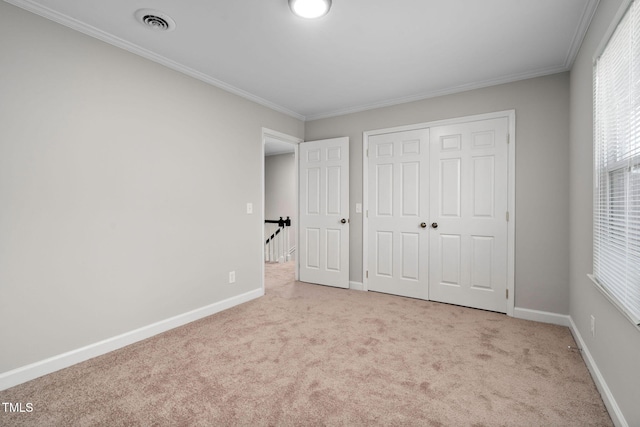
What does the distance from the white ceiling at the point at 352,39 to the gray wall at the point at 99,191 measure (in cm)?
25

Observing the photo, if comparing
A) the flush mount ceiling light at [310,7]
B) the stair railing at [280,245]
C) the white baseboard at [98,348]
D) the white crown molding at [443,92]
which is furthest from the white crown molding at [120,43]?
the stair railing at [280,245]

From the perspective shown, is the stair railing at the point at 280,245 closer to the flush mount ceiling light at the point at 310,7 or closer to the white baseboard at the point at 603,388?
the flush mount ceiling light at the point at 310,7

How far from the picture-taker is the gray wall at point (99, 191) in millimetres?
1974

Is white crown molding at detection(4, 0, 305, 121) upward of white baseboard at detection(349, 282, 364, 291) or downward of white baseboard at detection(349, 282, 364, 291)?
upward

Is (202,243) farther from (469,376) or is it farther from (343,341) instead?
(469,376)

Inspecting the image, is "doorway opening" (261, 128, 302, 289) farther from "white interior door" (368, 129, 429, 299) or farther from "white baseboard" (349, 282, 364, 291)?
"white interior door" (368, 129, 429, 299)

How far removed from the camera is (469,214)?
11.2 ft

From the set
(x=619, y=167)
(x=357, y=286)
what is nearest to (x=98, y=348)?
(x=357, y=286)

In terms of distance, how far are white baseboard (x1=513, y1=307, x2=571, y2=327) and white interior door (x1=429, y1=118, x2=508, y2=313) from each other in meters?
0.14

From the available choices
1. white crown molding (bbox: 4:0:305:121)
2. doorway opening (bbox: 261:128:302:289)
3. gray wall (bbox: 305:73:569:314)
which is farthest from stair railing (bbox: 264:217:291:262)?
gray wall (bbox: 305:73:569:314)

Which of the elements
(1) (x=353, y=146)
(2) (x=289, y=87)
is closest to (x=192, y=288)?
(2) (x=289, y=87)

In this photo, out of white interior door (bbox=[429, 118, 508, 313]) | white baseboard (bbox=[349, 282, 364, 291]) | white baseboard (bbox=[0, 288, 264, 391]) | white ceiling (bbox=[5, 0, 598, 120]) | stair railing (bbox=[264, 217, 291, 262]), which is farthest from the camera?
stair railing (bbox=[264, 217, 291, 262])

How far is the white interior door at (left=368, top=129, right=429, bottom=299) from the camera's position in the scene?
3697 mm

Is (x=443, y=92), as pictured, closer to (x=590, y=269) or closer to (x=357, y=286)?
(x=590, y=269)
